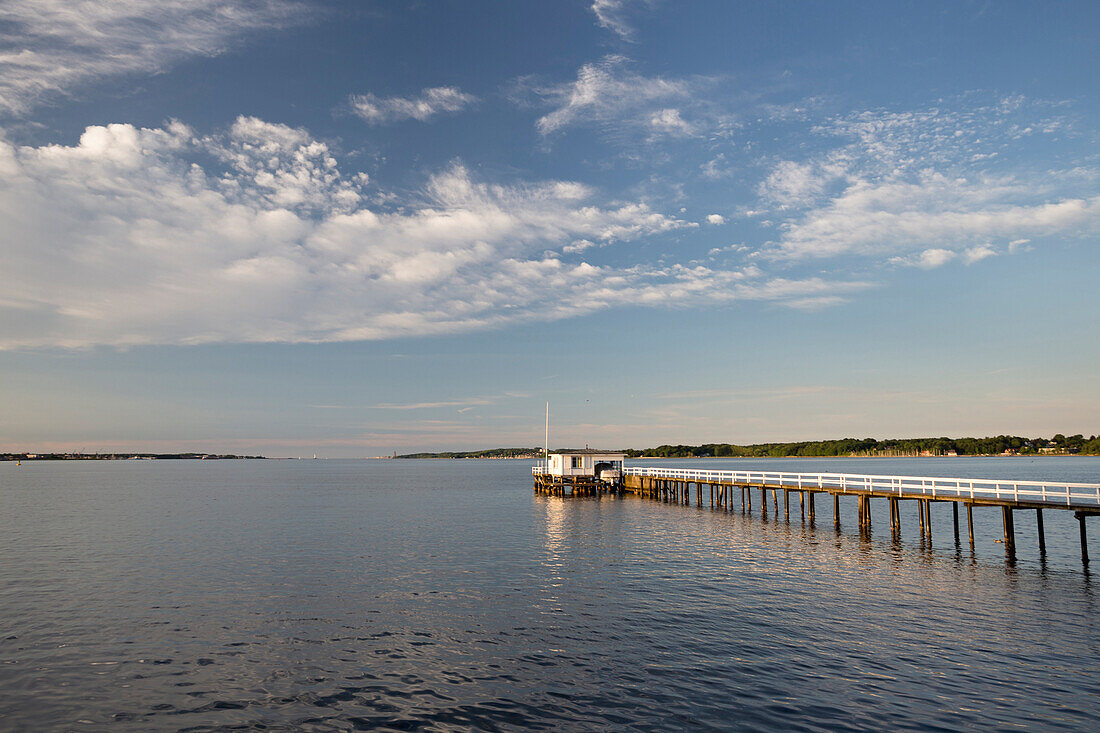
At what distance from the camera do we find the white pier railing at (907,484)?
33656mm

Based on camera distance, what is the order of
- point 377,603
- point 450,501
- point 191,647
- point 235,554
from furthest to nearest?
point 450,501 < point 235,554 < point 377,603 < point 191,647

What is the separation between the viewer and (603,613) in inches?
928

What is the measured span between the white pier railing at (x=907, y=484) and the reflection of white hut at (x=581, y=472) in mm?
2968

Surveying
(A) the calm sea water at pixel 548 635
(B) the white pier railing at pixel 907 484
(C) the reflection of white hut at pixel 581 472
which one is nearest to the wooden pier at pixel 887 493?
(B) the white pier railing at pixel 907 484

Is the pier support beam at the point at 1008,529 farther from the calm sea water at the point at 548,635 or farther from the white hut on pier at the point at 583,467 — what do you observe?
the white hut on pier at the point at 583,467

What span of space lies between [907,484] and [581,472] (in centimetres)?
3915

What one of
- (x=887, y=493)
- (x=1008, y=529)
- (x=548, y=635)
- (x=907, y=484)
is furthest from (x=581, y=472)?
(x=548, y=635)

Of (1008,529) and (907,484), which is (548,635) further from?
(907,484)

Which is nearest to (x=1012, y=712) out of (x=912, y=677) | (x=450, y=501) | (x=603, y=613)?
(x=912, y=677)

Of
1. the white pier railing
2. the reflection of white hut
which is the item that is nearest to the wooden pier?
the white pier railing

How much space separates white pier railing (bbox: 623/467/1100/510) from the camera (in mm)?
33656

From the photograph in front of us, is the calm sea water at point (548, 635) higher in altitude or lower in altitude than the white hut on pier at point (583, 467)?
lower

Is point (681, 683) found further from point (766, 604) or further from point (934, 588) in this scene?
point (934, 588)

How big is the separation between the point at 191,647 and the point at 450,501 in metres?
59.1
